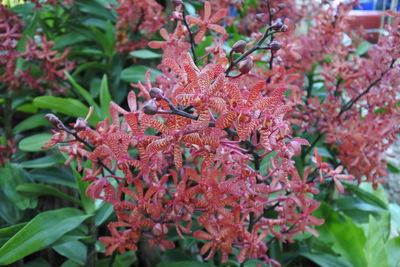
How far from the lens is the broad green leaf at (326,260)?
3.22 feet

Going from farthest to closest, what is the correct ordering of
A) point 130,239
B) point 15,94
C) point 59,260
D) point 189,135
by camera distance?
point 15,94
point 59,260
point 130,239
point 189,135

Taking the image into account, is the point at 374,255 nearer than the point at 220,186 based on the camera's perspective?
No

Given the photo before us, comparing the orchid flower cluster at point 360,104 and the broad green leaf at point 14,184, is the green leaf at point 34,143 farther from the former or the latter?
the orchid flower cluster at point 360,104

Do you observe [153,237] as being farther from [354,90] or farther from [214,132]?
[354,90]

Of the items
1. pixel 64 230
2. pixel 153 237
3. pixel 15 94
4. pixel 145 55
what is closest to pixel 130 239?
pixel 153 237

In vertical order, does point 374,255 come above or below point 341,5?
below

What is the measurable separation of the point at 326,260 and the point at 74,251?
2.10ft

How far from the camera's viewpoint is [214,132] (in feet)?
1.53

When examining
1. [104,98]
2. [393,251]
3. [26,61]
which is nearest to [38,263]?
[104,98]

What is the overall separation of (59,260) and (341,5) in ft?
3.41

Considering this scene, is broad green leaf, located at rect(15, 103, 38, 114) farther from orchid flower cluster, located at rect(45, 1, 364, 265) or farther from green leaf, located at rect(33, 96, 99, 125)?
orchid flower cluster, located at rect(45, 1, 364, 265)

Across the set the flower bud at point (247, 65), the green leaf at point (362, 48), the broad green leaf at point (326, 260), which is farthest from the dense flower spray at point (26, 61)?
the green leaf at point (362, 48)

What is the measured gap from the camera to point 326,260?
998mm

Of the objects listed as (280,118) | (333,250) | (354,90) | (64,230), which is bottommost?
(333,250)
